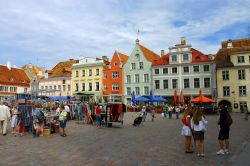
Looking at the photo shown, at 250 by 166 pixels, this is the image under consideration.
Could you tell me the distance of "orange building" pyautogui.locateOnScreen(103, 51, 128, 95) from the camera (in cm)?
4900

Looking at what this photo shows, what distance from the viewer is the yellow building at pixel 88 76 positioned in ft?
168

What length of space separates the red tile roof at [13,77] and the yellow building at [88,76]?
15.2m

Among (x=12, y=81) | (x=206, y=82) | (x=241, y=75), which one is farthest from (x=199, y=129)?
(x=12, y=81)

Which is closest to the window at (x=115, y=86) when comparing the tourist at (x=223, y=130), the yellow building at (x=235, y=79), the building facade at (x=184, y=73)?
the building facade at (x=184, y=73)

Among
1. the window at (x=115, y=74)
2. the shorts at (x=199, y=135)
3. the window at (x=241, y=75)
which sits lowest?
the shorts at (x=199, y=135)

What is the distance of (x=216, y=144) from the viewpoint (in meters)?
10.9

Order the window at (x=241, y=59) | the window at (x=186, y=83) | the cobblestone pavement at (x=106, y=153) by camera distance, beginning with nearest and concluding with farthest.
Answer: the cobblestone pavement at (x=106, y=153) < the window at (x=241, y=59) < the window at (x=186, y=83)

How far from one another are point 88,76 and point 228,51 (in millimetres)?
28046

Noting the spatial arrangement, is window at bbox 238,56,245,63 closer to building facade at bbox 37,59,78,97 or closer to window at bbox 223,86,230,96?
window at bbox 223,86,230,96

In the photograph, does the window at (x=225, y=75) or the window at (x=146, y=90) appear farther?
the window at (x=146, y=90)

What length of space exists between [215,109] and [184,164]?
2668 cm

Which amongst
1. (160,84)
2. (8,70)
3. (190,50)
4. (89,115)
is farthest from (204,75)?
(8,70)

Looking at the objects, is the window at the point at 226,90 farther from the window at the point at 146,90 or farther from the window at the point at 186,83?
the window at the point at 146,90

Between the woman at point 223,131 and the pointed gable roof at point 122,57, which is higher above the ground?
the pointed gable roof at point 122,57
